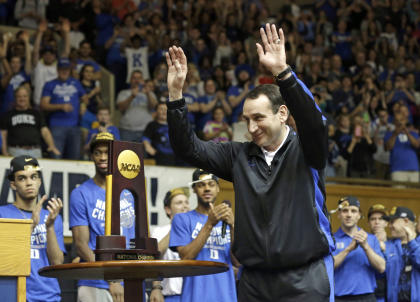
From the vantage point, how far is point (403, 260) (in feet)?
27.1

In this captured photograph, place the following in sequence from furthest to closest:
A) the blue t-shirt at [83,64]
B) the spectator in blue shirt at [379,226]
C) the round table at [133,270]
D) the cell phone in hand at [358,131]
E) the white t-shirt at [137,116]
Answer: the cell phone in hand at [358,131], the blue t-shirt at [83,64], the white t-shirt at [137,116], the spectator in blue shirt at [379,226], the round table at [133,270]

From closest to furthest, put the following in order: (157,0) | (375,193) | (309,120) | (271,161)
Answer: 1. (309,120)
2. (271,161)
3. (375,193)
4. (157,0)

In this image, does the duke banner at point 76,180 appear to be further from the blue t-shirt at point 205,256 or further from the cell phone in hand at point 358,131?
the cell phone in hand at point 358,131

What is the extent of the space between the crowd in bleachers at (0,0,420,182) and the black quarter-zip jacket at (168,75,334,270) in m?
6.24

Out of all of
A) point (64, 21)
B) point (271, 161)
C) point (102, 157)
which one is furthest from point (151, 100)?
point (271, 161)

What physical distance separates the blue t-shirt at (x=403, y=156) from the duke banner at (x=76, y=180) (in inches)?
176

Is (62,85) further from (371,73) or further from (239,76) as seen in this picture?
(371,73)

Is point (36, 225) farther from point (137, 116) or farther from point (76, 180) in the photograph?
point (137, 116)

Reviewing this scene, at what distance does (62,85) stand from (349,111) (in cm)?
585

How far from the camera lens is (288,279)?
3.76 meters

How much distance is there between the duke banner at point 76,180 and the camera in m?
9.36

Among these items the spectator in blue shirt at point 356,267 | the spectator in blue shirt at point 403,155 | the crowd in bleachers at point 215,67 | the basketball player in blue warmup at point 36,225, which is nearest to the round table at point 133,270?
the basketball player in blue warmup at point 36,225

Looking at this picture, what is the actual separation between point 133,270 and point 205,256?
297 cm

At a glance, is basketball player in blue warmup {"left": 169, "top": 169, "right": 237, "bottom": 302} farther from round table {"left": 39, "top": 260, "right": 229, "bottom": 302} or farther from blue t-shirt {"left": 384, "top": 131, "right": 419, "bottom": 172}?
blue t-shirt {"left": 384, "top": 131, "right": 419, "bottom": 172}
